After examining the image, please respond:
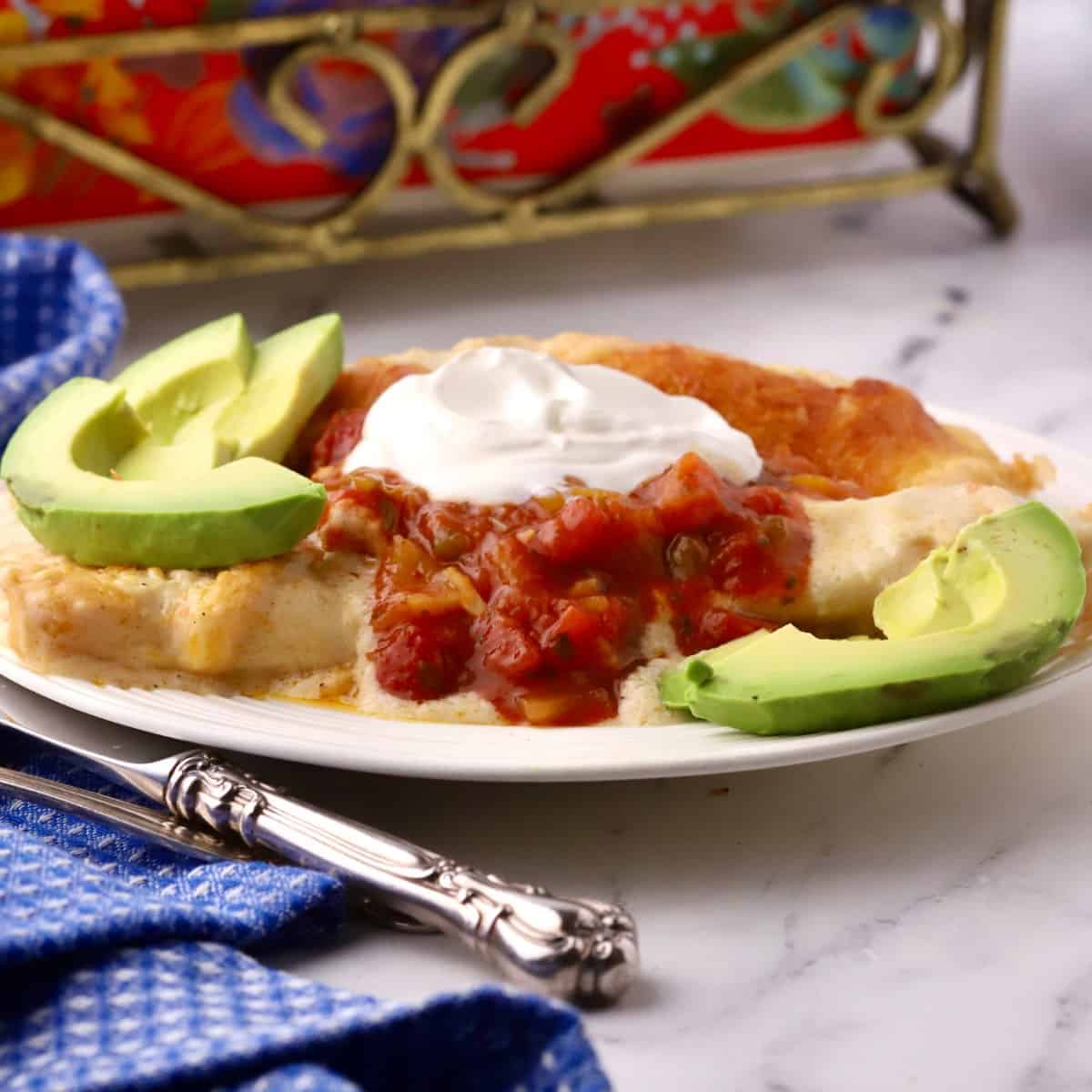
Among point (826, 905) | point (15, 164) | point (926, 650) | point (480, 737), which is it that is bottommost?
point (826, 905)

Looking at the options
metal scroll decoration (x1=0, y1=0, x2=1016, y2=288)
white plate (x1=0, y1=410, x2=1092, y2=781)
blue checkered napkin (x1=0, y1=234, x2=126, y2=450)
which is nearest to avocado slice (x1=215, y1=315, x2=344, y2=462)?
white plate (x1=0, y1=410, x2=1092, y2=781)

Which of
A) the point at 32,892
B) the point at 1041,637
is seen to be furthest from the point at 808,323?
the point at 32,892

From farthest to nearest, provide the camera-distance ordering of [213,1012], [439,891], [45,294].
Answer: [45,294]
[439,891]
[213,1012]

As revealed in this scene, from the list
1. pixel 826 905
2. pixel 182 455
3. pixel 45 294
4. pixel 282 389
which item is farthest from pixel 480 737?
pixel 45 294

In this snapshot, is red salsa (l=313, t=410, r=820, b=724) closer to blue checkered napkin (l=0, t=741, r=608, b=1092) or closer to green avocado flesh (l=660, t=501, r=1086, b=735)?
green avocado flesh (l=660, t=501, r=1086, b=735)

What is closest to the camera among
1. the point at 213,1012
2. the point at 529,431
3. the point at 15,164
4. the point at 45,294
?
the point at 213,1012

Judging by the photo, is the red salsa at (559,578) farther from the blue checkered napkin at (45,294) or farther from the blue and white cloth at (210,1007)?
the blue checkered napkin at (45,294)

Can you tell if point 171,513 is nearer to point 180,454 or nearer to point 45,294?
point 180,454
